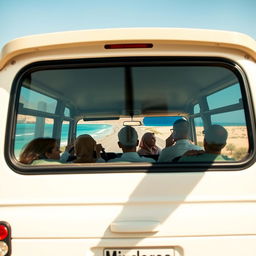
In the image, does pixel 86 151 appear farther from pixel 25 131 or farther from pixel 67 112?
pixel 67 112

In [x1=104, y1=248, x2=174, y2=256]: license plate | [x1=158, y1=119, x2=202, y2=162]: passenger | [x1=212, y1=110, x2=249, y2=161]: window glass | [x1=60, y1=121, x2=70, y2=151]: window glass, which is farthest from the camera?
[x1=60, y1=121, x2=70, y2=151]: window glass

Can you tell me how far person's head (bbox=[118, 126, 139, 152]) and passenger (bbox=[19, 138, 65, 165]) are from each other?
0.71 metres

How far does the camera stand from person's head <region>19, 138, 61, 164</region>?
236 centimetres

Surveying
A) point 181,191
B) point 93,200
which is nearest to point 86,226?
point 93,200

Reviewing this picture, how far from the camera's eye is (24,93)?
234 cm

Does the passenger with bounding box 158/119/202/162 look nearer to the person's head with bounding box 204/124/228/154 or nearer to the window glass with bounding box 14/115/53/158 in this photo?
the person's head with bounding box 204/124/228/154

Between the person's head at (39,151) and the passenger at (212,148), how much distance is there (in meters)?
1.04

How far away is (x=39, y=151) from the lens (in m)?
2.53

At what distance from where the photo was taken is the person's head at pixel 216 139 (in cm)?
251

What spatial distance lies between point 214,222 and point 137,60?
3.87ft

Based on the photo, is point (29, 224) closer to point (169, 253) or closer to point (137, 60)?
point (169, 253)

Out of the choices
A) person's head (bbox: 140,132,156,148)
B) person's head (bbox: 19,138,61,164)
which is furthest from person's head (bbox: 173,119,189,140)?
person's head (bbox: 19,138,61,164)

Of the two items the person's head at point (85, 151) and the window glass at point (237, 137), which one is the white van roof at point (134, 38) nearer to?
the window glass at point (237, 137)

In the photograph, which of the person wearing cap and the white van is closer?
the white van
